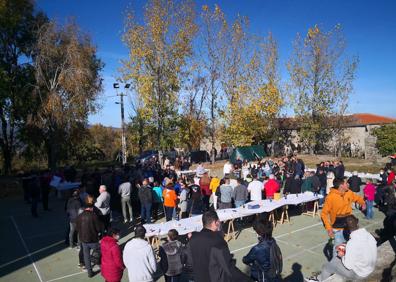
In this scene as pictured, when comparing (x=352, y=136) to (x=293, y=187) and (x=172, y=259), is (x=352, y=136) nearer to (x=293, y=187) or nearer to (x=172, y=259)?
(x=293, y=187)

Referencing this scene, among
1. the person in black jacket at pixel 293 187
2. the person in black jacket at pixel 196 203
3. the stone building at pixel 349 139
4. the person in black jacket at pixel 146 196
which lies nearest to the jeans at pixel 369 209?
the person in black jacket at pixel 293 187

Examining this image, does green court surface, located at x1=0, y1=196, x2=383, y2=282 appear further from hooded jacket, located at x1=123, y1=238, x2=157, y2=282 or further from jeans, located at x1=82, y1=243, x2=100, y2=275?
hooded jacket, located at x1=123, y1=238, x2=157, y2=282

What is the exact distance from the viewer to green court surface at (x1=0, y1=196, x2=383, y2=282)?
23.4ft

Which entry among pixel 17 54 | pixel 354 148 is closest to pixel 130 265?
pixel 17 54

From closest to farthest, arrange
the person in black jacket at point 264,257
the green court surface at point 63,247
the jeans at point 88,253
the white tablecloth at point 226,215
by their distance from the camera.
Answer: the person in black jacket at point 264,257, the jeans at point 88,253, the green court surface at point 63,247, the white tablecloth at point 226,215

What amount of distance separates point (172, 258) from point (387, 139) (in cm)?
2751

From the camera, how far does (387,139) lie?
2742 cm

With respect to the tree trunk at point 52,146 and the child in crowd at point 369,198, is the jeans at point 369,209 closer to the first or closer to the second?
the child in crowd at point 369,198

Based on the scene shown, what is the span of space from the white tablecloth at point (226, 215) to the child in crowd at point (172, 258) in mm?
2020

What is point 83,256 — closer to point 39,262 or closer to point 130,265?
point 39,262

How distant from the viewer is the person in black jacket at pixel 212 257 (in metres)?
3.65

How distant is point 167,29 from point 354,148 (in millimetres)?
24833

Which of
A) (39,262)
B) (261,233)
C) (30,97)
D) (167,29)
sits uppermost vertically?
(167,29)

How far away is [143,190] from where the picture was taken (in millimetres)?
10133
